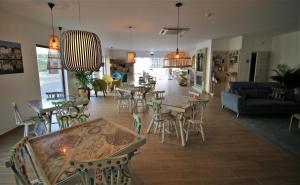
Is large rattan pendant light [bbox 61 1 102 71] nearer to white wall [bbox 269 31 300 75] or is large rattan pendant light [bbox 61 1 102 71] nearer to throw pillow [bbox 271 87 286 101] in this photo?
throw pillow [bbox 271 87 286 101]

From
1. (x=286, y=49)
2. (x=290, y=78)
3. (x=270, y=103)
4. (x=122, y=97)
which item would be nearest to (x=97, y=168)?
(x=122, y=97)

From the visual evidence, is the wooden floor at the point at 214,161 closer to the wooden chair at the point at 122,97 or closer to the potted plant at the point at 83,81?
the wooden chair at the point at 122,97

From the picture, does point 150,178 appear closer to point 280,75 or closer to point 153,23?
point 153,23

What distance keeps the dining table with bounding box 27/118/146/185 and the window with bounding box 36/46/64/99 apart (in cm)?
381

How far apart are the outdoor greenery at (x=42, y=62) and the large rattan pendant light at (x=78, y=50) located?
3.76 meters

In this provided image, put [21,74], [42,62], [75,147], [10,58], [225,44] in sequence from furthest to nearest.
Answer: [225,44], [42,62], [21,74], [10,58], [75,147]

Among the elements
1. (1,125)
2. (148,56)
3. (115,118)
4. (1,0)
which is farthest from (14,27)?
(148,56)

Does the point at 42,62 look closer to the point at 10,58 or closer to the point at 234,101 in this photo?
the point at 10,58

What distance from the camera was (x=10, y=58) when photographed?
360cm

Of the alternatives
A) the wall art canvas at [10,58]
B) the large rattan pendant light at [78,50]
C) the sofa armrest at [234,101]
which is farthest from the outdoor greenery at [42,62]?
the sofa armrest at [234,101]

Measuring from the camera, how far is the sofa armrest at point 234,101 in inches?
179

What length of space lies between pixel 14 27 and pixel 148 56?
10.9 metres

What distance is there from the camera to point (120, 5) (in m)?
3.08

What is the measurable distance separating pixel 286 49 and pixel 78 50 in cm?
795
